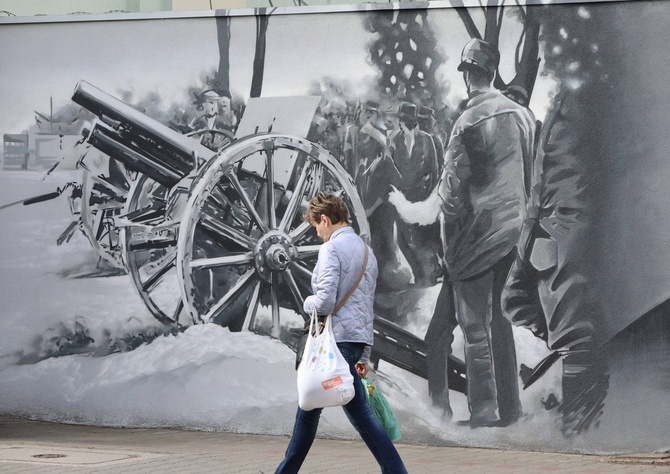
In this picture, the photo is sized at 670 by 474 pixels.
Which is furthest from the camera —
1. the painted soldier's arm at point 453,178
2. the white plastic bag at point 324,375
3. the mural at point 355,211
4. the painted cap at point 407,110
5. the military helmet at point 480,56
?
the painted cap at point 407,110

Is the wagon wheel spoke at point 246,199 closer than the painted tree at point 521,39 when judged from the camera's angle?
No

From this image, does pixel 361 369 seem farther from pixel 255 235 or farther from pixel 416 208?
pixel 255 235

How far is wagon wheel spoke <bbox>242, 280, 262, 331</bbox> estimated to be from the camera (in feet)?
30.5

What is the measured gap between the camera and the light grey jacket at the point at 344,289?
6453 mm

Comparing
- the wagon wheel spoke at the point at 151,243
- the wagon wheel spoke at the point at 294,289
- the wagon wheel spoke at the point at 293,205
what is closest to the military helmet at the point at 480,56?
the wagon wheel spoke at the point at 293,205

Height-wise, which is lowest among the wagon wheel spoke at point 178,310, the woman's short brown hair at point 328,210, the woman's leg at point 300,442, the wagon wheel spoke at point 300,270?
the woman's leg at point 300,442

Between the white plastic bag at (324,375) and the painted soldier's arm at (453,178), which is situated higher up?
the painted soldier's arm at (453,178)

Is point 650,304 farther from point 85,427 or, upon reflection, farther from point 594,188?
point 85,427

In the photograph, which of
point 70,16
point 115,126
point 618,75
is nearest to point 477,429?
point 618,75

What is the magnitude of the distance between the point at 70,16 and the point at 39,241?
1938 mm

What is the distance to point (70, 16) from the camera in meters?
9.75

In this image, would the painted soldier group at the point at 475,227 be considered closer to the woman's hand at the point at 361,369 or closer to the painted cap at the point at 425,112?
the painted cap at the point at 425,112

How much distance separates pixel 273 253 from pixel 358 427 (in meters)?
2.96

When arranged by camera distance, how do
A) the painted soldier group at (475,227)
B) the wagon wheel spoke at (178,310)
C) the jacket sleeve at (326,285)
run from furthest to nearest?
the wagon wheel spoke at (178,310) → the painted soldier group at (475,227) → the jacket sleeve at (326,285)
